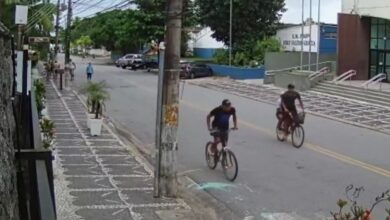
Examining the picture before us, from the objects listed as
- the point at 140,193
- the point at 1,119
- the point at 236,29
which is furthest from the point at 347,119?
the point at 236,29

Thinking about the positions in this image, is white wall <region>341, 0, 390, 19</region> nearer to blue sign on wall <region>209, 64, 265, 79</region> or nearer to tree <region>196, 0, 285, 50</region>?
blue sign on wall <region>209, 64, 265, 79</region>

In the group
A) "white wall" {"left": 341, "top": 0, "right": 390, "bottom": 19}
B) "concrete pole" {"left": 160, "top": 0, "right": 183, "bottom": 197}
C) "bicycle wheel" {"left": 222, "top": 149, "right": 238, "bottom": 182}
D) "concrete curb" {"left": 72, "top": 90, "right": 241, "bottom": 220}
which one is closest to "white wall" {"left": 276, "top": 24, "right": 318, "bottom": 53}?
"white wall" {"left": 341, "top": 0, "right": 390, "bottom": 19}

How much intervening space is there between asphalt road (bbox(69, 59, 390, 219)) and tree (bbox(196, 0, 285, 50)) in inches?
1160

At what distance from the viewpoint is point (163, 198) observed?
10.2 metres

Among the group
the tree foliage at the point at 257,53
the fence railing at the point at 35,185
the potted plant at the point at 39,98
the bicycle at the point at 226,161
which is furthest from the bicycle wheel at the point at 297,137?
the tree foliage at the point at 257,53

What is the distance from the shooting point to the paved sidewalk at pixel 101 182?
9039mm

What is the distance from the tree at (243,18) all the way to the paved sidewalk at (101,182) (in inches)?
1500

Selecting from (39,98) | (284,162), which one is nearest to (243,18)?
(39,98)

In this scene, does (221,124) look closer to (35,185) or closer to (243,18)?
(35,185)

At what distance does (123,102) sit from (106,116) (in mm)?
6155

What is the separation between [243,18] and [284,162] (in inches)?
1648

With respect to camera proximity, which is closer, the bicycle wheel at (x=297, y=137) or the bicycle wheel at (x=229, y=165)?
the bicycle wheel at (x=229, y=165)

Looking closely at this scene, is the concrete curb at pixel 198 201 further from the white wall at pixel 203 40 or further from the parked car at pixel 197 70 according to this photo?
the white wall at pixel 203 40

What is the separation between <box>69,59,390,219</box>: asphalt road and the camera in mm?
10648
